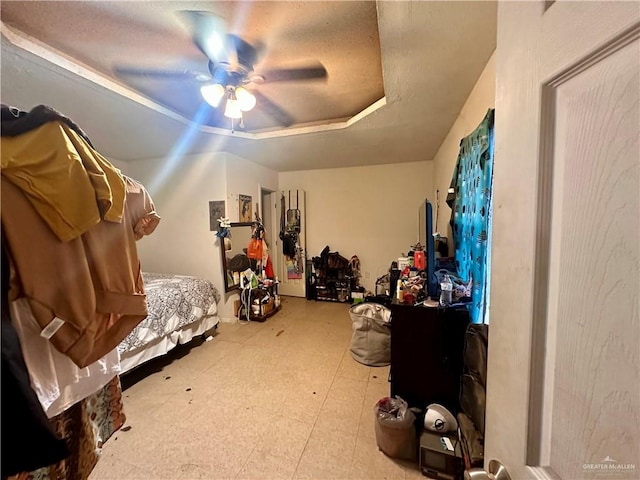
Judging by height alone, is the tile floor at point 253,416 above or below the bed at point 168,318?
below

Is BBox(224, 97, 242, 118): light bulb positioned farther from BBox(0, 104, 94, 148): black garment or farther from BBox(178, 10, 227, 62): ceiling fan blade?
BBox(0, 104, 94, 148): black garment

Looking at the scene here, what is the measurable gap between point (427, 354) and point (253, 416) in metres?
1.35

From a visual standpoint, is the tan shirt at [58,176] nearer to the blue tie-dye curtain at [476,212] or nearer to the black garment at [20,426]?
the black garment at [20,426]

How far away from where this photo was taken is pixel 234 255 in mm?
3814

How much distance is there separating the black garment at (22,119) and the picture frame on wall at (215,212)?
10.0ft

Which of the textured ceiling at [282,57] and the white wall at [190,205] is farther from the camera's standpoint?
the white wall at [190,205]

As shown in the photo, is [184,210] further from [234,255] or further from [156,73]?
[156,73]

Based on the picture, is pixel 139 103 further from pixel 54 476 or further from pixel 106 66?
pixel 54 476

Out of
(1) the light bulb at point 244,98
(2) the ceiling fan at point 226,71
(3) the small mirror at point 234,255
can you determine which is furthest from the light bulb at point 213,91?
(3) the small mirror at point 234,255

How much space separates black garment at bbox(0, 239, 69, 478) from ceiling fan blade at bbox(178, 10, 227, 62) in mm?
1676

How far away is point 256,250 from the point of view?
13.0ft

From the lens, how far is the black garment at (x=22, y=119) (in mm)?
632

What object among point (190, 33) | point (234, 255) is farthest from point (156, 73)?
point (234, 255)

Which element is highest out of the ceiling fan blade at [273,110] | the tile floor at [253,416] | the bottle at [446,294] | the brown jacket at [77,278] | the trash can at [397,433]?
the ceiling fan blade at [273,110]
